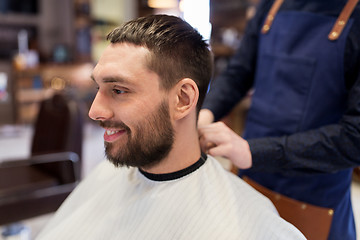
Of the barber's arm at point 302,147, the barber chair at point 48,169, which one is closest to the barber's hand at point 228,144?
the barber's arm at point 302,147

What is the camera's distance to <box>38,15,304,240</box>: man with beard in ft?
2.66

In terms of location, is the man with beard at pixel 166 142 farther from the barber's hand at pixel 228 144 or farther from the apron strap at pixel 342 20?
the apron strap at pixel 342 20

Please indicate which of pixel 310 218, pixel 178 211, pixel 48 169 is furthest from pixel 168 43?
pixel 48 169

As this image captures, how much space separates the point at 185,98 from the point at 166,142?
0.39 ft

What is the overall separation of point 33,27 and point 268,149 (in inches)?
278

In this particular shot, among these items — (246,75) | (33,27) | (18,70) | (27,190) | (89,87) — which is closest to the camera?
(246,75)

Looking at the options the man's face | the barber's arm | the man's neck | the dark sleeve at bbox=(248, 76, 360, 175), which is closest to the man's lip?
the man's face

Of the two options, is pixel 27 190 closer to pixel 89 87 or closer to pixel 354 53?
pixel 354 53

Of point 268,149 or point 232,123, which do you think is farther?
point 232,123

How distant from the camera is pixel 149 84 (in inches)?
31.9

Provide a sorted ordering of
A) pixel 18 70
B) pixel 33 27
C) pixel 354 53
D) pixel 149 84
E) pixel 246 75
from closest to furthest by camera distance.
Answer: pixel 149 84 < pixel 354 53 < pixel 246 75 < pixel 18 70 < pixel 33 27

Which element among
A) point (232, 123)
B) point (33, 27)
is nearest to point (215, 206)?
point (232, 123)

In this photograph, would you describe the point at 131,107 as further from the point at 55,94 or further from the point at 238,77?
the point at 55,94

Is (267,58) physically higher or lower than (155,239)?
higher
